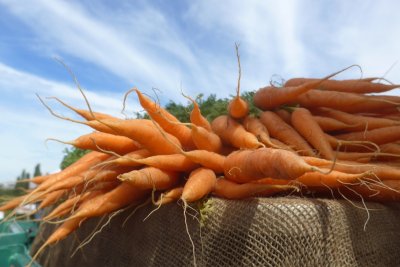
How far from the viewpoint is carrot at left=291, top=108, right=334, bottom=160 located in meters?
1.93

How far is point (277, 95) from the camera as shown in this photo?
214cm

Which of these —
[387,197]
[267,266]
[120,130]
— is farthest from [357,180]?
[120,130]

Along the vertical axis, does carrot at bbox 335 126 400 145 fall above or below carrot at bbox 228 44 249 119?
below

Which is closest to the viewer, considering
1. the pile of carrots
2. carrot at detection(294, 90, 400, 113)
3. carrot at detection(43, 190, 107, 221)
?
the pile of carrots

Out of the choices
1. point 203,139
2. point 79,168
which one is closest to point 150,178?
point 203,139

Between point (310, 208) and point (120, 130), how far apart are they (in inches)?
36.1

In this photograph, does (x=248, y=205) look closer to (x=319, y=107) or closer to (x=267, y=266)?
(x=267, y=266)

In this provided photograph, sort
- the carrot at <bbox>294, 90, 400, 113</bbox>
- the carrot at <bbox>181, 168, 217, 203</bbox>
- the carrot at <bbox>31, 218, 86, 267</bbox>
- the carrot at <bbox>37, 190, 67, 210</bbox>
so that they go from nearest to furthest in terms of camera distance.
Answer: the carrot at <bbox>181, 168, 217, 203</bbox> → the carrot at <bbox>31, 218, 86, 267</bbox> → the carrot at <bbox>294, 90, 400, 113</bbox> → the carrot at <bbox>37, 190, 67, 210</bbox>

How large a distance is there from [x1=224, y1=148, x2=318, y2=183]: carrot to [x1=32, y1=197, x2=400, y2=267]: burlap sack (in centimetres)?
12

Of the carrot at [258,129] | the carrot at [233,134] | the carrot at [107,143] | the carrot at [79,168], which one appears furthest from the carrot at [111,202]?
the carrot at [258,129]

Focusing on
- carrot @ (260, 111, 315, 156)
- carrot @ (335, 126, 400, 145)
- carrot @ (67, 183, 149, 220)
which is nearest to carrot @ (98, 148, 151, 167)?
carrot @ (67, 183, 149, 220)

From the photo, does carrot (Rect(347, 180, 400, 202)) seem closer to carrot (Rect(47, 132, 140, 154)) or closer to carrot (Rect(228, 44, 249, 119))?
carrot (Rect(228, 44, 249, 119))

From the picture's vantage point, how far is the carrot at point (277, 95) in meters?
2.05

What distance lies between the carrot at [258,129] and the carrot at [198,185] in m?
0.34
